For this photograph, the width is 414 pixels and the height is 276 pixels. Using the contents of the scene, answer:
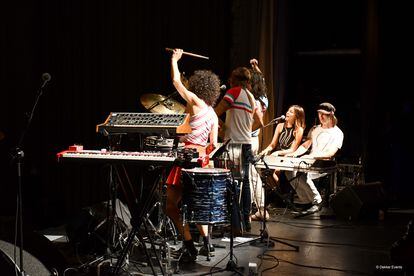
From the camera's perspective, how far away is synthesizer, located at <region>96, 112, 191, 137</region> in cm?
446

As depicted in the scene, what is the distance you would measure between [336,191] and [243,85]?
2.67 m

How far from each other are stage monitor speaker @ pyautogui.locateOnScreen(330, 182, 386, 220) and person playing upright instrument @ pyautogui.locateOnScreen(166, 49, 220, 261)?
2.70 m

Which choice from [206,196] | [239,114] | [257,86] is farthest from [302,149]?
[206,196]

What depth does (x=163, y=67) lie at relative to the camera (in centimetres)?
757

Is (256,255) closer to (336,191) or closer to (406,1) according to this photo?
(336,191)

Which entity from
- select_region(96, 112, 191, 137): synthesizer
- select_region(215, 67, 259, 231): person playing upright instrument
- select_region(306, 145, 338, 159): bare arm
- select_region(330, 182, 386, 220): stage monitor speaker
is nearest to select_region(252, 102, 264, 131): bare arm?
select_region(215, 67, 259, 231): person playing upright instrument

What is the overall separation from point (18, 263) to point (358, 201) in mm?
4854

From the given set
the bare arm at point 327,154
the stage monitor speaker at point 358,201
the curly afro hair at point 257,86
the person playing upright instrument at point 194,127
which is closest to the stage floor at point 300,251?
the stage monitor speaker at point 358,201

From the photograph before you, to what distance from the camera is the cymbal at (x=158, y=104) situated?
571 cm

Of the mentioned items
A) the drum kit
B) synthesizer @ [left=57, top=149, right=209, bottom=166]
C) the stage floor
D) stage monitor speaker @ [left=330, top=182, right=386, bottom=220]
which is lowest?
the stage floor

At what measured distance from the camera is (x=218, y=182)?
4.89 meters

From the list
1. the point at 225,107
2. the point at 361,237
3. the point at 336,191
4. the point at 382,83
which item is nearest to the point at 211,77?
the point at 225,107

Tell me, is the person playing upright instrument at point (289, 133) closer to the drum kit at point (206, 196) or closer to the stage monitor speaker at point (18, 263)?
the drum kit at point (206, 196)

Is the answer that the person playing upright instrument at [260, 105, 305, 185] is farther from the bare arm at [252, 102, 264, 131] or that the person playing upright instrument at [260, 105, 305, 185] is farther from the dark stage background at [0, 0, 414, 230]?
the bare arm at [252, 102, 264, 131]
